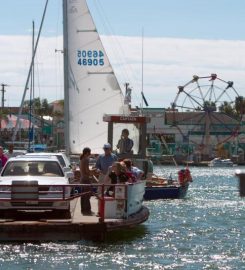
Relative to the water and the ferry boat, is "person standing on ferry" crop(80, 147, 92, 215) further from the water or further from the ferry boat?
the ferry boat

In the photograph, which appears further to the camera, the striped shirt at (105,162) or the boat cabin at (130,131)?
the boat cabin at (130,131)

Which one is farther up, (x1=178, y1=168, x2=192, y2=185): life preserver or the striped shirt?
the striped shirt

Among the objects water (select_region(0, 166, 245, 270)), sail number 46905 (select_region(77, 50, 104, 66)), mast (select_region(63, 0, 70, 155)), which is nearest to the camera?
water (select_region(0, 166, 245, 270))

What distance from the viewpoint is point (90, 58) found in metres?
48.5

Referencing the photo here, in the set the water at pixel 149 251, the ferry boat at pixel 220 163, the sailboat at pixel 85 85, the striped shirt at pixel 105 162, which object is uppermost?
the sailboat at pixel 85 85

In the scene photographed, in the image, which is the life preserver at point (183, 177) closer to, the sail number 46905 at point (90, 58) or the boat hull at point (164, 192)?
the boat hull at point (164, 192)

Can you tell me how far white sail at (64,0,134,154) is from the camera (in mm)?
46625

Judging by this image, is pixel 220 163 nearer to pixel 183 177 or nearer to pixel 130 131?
pixel 183 177

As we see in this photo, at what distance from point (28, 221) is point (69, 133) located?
22436 mm

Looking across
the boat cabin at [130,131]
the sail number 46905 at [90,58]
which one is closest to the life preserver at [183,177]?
the sail number 46905 at [90,58]

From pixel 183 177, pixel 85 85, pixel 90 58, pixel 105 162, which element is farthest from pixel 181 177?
pixel 105 162

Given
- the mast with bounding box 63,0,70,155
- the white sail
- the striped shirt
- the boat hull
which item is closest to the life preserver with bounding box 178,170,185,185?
the boat hull

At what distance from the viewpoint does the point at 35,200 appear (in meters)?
23.2

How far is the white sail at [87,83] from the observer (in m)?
46.6
